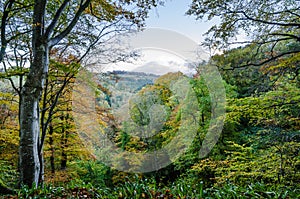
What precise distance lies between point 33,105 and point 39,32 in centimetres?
112

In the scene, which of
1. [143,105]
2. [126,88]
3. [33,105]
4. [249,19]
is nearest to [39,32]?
[33,105]

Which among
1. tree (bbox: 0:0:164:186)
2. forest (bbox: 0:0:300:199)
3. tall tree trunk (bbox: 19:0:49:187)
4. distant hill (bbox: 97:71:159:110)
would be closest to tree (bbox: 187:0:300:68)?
forest (bbox: 0:0:300:199)

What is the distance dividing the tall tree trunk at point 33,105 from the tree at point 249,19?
98.6 inches

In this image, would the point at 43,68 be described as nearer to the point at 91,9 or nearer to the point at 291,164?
the point at 91,9

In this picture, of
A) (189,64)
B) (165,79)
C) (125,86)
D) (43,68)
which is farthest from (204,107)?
(43,68)

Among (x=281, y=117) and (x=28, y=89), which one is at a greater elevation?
(x=28, y=89)

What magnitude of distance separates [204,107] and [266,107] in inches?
169

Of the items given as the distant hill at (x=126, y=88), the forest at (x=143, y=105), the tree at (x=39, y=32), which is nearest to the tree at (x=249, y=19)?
the forest at (x=143, y=105)

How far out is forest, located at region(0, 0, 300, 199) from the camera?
3.21 m

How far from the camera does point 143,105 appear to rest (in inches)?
437

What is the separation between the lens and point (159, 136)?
36.0 ft

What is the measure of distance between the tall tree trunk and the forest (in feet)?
0.05

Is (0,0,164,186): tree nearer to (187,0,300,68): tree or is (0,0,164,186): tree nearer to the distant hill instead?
(187,0,300,68): tree

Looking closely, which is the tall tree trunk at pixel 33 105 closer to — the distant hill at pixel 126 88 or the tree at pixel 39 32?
the tree at pixel 39 32
